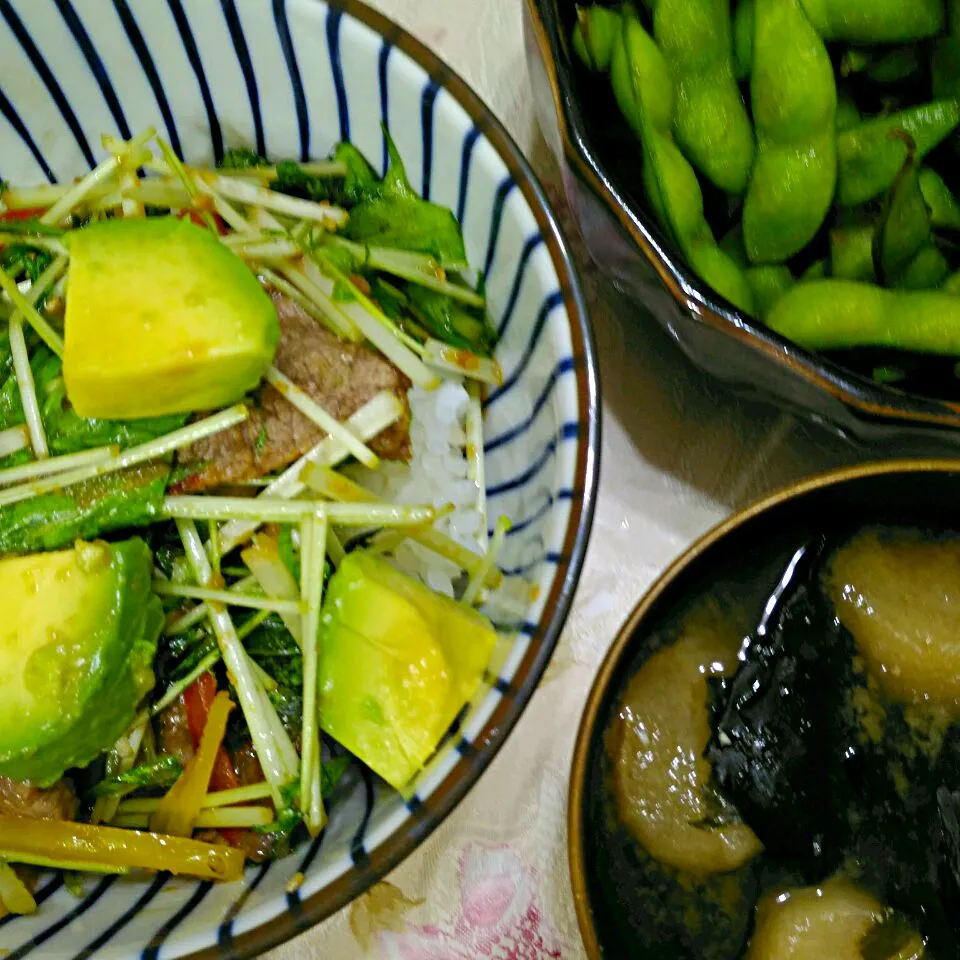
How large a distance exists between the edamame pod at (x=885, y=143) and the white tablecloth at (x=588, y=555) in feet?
0.98

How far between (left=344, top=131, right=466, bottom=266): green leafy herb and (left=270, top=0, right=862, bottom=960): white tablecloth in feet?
0.66

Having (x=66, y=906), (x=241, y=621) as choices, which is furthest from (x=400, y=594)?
(x=66, y=906)

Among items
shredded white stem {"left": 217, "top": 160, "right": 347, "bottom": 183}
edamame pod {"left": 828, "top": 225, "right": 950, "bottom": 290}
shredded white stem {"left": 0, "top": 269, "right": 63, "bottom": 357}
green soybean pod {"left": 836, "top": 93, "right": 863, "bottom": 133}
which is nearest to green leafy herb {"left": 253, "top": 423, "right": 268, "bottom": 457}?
shredded white stem {"left": 0, "top": 269, "right": 63, "bottom": 357}

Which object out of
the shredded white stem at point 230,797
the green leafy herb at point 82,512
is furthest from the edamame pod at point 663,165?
the shredded white stem at point 230,797

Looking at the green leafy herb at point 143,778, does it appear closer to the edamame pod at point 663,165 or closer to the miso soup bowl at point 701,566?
the miso soup bowl at point 701,566

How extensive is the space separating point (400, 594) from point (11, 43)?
77cm

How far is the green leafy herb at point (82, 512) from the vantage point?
935mm

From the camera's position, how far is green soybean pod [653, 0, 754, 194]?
0.99 m

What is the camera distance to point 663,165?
947mm

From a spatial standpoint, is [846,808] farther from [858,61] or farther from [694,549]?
[858,61]

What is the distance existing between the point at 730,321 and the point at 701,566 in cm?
28

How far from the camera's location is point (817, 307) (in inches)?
37.5

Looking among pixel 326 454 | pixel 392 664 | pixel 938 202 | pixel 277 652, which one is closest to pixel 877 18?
pixel 938 202

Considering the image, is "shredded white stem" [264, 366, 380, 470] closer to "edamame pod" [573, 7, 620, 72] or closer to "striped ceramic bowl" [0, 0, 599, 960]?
"striped ceramic bowl" [0, 0, 599, 960]
